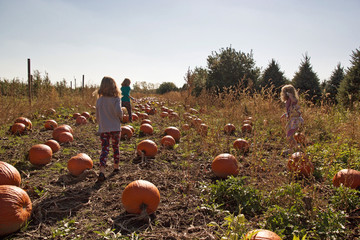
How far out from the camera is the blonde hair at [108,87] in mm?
4371

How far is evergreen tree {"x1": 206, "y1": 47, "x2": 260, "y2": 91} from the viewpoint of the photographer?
21.2 m

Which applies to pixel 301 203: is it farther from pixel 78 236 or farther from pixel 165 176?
pixel 78 236

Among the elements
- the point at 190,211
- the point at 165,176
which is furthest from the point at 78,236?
the point at 165,176

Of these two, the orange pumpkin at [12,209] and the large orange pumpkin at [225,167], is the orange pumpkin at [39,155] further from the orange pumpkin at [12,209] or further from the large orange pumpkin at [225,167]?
the large orange pumpkin at [225,167]

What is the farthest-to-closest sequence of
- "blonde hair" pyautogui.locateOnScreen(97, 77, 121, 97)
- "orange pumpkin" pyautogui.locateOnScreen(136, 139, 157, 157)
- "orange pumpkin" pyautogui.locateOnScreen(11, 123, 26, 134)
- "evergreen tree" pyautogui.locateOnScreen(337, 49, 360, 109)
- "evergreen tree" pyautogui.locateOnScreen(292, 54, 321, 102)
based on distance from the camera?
"evergreen tree" pyautogui.locateOnScreen(292, 54, 321, 102), "evergreen tree" pyautogui.locateOnScreen(337, 49, 360, 109), "orange pumpkin" pyautogui.locateOnScreen(11, 123, 26, 134), "orange pumpkin" pyautogui.locateOnScreen(136, 139, 157, 157), "blonde hair" pyautogui.locateOnScreen(97, 77, 121, 97)

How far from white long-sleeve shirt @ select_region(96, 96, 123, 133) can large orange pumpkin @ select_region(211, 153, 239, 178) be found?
202 cm

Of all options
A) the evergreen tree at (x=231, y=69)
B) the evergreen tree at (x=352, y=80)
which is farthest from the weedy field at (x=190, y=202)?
the evergreen tree at (x=231, y=69)

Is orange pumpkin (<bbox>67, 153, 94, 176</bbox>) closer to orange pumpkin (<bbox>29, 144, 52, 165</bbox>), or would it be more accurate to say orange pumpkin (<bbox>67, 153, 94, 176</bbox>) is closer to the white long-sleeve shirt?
the white long-sleeve shirt

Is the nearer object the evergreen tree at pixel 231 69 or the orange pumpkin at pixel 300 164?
the orange pumpkin at pixel 300 164

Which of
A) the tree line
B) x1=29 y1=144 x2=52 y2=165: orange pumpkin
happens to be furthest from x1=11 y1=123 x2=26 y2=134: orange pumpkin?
the tree line

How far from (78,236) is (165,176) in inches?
75.1

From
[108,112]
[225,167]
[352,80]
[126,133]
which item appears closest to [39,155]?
[108,112]

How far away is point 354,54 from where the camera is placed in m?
14.3

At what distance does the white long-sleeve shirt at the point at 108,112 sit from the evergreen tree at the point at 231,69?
1734cm
